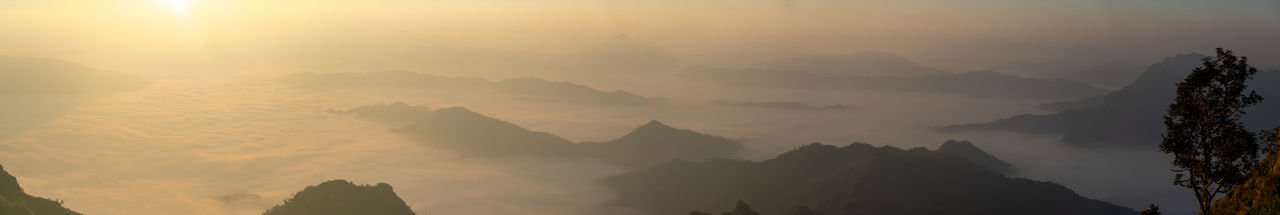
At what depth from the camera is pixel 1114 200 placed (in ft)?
526

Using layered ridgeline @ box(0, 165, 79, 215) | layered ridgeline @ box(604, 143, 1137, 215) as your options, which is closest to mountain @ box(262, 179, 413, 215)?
layered ridgeline @ box(0, 165, 79, 215)

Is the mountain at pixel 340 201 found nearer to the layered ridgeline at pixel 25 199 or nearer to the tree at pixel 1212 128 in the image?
the layered ridgeline at pixel 25 199

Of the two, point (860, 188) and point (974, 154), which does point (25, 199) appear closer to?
point (860, 188)

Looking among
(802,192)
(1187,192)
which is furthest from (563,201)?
(1187,192)

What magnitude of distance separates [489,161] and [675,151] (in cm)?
4631

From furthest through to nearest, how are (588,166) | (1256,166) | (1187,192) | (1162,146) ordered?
(588,166) < (1187,192) < (1162,146) < (1256,166)

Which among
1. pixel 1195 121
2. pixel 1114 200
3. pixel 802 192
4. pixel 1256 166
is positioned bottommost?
pixel 1256 166

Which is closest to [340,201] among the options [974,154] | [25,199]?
[25,199]

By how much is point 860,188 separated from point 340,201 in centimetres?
7046

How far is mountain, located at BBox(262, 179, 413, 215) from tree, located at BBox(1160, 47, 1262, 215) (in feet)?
210

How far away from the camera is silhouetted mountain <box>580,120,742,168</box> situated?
17638cm

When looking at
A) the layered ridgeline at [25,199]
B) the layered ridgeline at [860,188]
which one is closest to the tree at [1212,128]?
the layered ridgeline at [860,188]

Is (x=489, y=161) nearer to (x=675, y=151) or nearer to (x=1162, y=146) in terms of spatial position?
(x=675, y=151)

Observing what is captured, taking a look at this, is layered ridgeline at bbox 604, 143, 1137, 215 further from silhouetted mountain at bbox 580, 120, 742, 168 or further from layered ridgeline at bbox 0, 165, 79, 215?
layered ridgeline at bbox 0, 165, 79, 215
